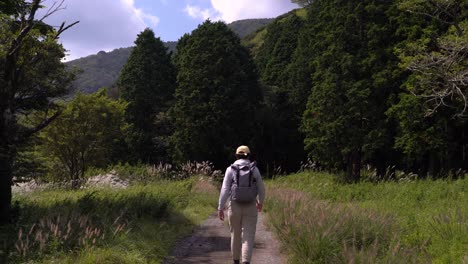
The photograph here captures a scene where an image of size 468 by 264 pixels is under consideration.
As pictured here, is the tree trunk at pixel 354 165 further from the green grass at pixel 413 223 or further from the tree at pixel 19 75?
the tree at pixel 19 75

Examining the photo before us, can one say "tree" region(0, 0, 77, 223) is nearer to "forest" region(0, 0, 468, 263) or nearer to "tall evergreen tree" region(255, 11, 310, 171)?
"forest" region(0, 0, 468, 263)

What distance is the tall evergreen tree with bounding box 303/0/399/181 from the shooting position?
21.7 m

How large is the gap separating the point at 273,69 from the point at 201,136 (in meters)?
14.2

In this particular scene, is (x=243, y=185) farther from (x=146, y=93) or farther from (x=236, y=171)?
(x=146, y=93)

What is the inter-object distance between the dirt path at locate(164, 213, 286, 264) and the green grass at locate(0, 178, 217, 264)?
0.94ft

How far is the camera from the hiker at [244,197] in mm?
6355

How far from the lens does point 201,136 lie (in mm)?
29172

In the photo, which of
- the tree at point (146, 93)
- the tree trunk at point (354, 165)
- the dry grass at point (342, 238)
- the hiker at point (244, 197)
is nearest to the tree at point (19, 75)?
the hiker at point (244, 197)

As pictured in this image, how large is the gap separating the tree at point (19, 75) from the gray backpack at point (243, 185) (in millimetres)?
4774

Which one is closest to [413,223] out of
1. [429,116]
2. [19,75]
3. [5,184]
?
[5,184]

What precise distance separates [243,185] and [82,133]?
19.0m

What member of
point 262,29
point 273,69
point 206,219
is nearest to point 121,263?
point 206,219

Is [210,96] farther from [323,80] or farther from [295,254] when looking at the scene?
[295,254]

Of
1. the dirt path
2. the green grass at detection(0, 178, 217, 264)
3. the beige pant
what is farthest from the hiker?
the green grass at detection(0, 178, 217, 264)
